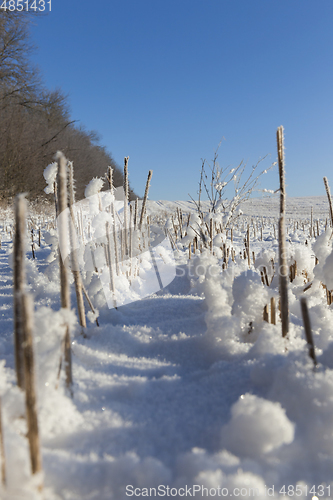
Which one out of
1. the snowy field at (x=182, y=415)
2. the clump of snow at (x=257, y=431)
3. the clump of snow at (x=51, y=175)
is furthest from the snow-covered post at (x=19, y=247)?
the clump of snow at (x=51, y=175)

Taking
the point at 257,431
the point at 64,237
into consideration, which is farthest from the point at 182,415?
the point at 64,237

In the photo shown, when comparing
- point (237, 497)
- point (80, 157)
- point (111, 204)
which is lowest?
point (237, 497)

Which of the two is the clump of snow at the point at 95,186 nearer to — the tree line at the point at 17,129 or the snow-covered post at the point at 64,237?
the snow-covered post at the point at 64,237

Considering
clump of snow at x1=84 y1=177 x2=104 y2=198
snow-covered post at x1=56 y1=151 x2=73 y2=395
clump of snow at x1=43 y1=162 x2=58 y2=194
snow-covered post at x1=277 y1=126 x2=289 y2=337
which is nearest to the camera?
snow-covered post at x1=56 y1=151 x2=73 y2=395

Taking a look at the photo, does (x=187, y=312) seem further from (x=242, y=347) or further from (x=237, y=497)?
(x=237, y=497)

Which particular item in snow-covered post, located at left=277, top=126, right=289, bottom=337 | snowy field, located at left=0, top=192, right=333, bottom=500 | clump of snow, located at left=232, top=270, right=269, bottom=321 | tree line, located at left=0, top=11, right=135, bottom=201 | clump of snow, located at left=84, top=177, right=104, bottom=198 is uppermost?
tree line, located at left=0, top=11, right=135, bottom=201

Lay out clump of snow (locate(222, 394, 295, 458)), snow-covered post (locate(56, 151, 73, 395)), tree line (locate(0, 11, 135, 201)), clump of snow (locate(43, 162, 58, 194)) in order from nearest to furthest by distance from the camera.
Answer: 1. clump of snow (locate(222, 394, 295, 458))
2. snow-covered post (locate(56, 151, 73, 395))
3. clump of snow (locate(43, 162, 58, 194))
4. tree line (locate(0, 11, 135, 201))

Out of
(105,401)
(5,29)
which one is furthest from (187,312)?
(5,29)

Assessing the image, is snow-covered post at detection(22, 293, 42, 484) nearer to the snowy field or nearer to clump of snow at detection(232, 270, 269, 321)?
the snowy field

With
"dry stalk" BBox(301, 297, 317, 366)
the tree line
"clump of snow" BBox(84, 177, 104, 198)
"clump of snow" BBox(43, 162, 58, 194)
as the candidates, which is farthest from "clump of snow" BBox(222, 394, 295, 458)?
the tree line

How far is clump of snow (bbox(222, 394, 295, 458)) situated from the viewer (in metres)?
0.59

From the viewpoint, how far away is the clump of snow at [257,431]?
23.2 inches

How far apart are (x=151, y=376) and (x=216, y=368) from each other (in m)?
0.19

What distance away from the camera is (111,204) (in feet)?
6.25
